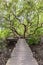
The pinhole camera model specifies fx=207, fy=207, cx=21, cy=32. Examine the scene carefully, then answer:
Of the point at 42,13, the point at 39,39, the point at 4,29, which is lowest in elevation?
the point at 39,39

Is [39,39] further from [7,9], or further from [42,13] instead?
[7,9]

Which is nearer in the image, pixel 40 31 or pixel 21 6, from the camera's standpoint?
pixel 21 6

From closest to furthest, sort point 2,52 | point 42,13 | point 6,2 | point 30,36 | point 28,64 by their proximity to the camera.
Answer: point 28,64
point 2,52
point 6,2
point 42,13
point 30,36

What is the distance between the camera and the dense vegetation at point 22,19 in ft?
26.6

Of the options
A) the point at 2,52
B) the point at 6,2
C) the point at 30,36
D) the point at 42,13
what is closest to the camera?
the point at 2,52

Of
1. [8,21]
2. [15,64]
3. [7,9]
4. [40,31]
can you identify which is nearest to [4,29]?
[8,21]

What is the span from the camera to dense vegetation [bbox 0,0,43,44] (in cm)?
812

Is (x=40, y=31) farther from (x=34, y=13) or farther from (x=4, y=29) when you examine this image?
(x=4, y=29)

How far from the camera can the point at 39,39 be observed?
9172 millimetres

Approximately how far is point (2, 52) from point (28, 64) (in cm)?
265

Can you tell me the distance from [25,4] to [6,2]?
749 millimetres

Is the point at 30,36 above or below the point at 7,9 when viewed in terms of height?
below

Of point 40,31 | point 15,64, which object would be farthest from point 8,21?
point 15,64

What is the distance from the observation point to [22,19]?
8.66 m
